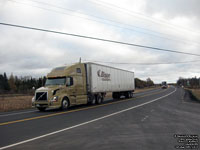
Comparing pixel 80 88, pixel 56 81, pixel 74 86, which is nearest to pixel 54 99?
pixel 56 81

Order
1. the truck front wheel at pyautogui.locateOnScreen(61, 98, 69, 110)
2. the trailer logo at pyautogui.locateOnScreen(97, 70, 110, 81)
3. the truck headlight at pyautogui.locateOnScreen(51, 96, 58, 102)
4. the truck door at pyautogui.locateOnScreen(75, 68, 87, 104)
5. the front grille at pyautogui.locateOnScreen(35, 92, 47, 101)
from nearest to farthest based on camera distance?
the truck headlight at pyautogui.locateOnScreen(51, 96, 58, 102), the front grille at pyautogui.locateOnScreen(35, 92, 47, 101), the truck front wheel at pyautogui.locateOnScreen(61, 98, 69, 110), the truck door at pyautogui.locateOnScreen(75, 68, 87, 104), the trailer logo at pyautogui.locateOnScreen(97, 70, 110, 81)

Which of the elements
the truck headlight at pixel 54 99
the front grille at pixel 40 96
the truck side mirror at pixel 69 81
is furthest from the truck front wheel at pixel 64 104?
the front grille at pixel 40 96

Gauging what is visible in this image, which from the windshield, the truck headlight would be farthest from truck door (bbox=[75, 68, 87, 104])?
the truck headlight

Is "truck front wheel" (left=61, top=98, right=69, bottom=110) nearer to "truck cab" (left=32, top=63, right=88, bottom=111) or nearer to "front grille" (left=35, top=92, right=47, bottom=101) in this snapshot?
"truck cab" (left=32, top=63, right=88, bottom=111)

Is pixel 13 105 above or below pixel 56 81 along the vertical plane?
below

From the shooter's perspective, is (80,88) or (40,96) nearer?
(40,96)

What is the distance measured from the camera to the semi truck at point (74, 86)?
14125 mm

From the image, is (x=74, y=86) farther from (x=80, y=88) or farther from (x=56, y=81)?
(x=56, y=81)

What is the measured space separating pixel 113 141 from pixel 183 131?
3.01m

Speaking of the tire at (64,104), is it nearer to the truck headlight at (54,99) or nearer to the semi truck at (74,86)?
the semi truck at (74,86)

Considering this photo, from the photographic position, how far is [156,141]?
6.03m

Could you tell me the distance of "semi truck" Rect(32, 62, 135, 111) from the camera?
556 inches

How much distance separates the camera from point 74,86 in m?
16.1

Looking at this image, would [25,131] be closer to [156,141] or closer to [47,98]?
[156,141]
